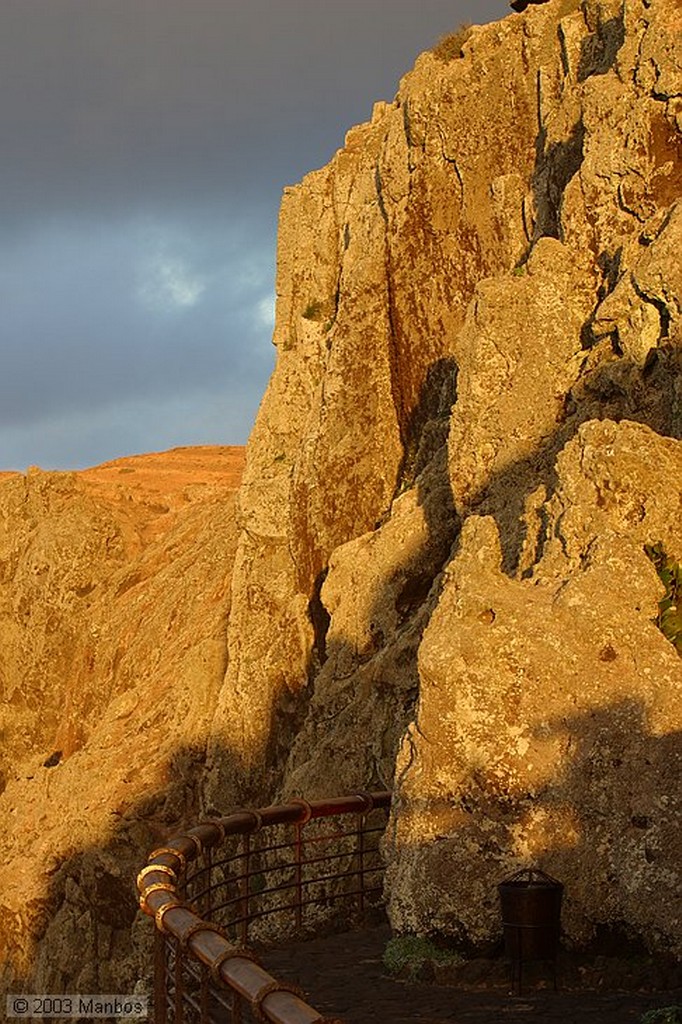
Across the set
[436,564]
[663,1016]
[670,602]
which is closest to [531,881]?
[663,1016]

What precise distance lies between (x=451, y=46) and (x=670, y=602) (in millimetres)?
23717

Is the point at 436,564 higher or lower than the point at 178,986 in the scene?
higher

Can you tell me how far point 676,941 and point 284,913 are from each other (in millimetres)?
12003

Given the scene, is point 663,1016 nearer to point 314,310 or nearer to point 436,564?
point 436,564

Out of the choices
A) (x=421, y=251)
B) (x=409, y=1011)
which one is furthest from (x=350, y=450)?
(x=409, y=1011)

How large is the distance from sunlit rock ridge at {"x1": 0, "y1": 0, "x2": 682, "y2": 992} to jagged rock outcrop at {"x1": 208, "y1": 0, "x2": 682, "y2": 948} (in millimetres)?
41

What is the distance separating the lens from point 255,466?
3359cm

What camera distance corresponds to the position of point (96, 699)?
3922 cm

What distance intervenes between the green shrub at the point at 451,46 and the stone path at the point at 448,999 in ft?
82.4

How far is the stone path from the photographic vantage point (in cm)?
900

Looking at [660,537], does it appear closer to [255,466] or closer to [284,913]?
[284,913]

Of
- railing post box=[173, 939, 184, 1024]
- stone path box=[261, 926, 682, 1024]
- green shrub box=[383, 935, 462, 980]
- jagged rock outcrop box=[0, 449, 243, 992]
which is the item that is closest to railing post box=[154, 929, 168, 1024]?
→ railing post box=[173, 939, 184, 1024]

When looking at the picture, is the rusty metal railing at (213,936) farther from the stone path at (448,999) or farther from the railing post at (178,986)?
the stone path at (448,999)

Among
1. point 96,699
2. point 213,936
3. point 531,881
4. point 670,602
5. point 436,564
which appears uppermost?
point 436,564
